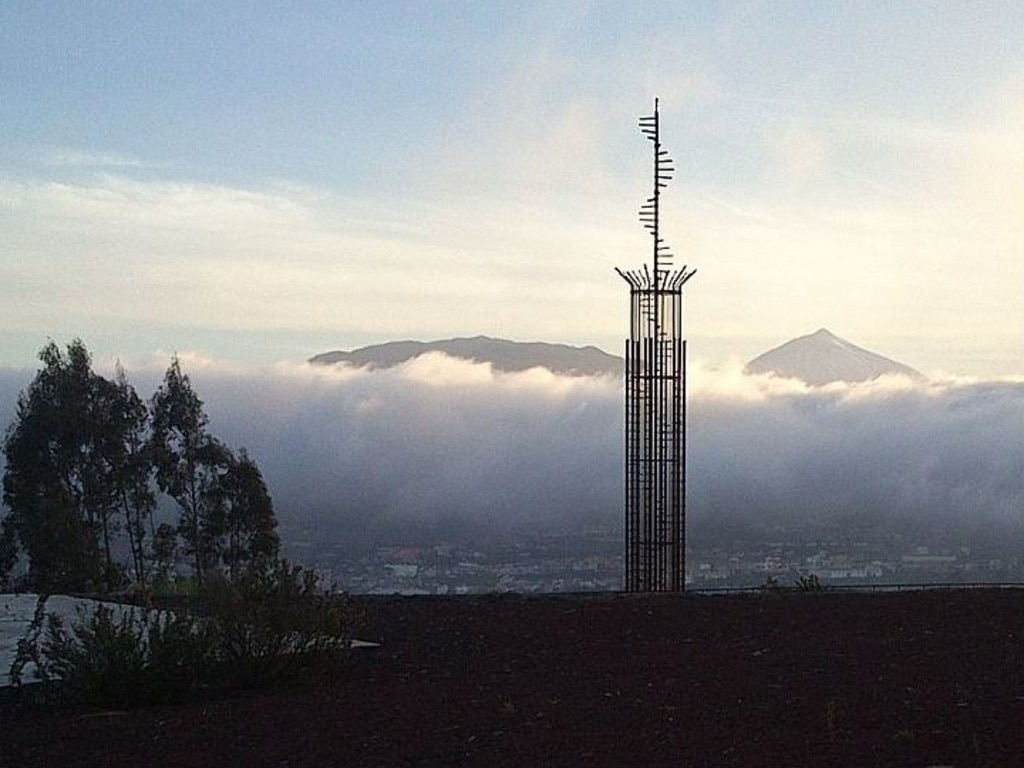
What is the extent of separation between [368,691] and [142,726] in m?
1.68

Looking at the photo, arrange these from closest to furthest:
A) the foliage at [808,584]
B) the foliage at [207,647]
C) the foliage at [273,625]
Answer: the foliage at [207,647] → the foliage at [273,625] → the foliage at [808,584]

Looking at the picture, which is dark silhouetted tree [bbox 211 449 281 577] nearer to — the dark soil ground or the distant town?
the distant town

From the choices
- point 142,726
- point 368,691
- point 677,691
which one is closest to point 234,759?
point 142,726

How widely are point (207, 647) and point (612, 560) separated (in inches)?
759

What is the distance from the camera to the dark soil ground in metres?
8.05

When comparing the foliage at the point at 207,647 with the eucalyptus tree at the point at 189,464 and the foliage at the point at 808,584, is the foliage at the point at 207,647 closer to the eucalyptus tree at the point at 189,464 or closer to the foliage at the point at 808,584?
the foliage at the point at 808,584

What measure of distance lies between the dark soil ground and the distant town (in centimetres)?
910

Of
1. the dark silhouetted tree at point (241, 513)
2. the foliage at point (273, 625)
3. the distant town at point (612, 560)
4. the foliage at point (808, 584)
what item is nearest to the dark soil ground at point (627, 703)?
the foliage at point (273, 625)

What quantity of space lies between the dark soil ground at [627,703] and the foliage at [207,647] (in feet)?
0.83

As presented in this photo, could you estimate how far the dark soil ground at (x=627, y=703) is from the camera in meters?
8.05

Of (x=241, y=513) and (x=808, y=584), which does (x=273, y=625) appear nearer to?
(x=808, y=584)

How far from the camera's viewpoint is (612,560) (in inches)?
1168

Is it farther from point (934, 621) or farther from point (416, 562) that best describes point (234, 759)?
point (416, 562)

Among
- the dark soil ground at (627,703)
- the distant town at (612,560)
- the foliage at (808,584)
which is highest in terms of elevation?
the distant town at (612,560)
